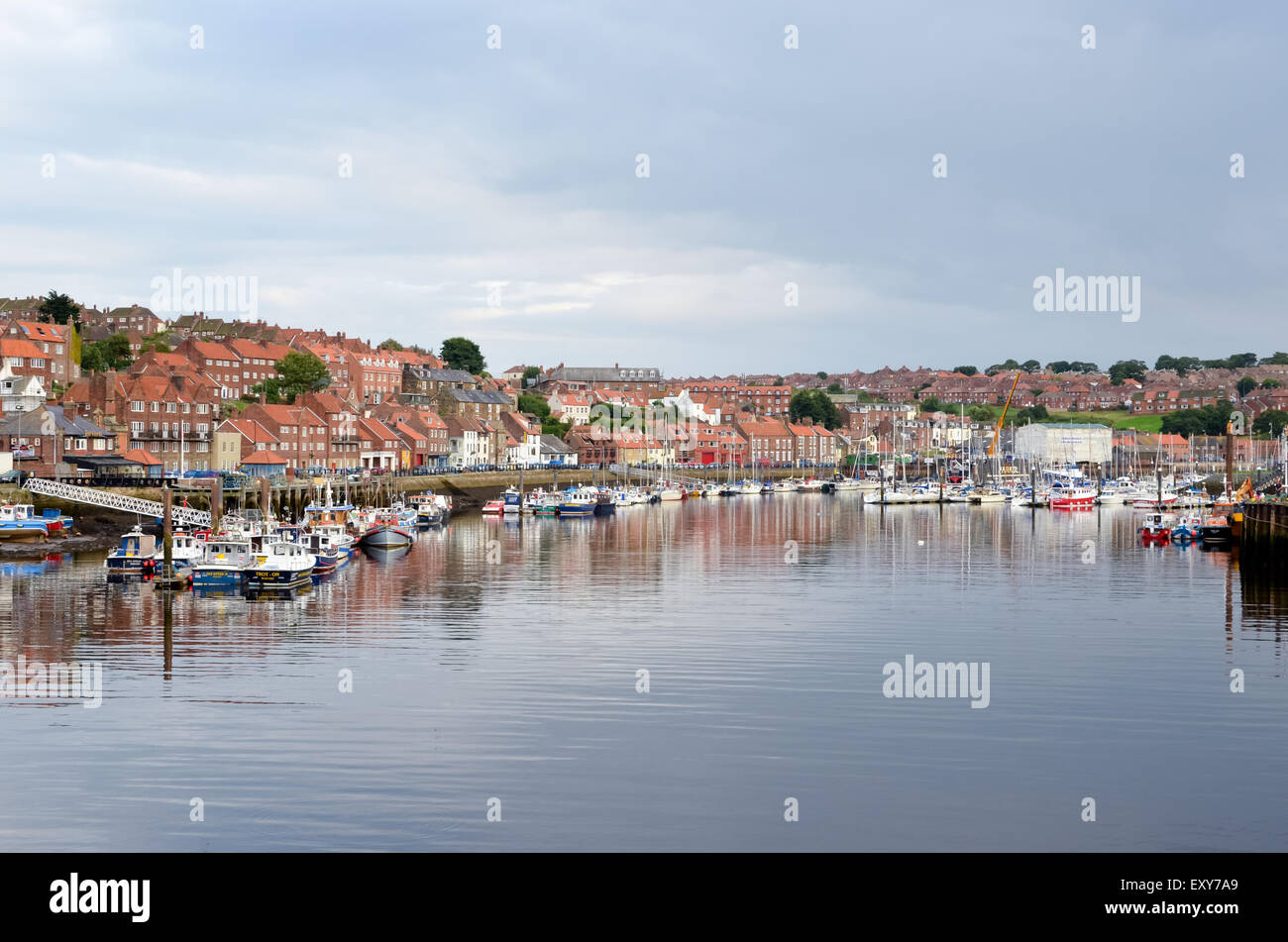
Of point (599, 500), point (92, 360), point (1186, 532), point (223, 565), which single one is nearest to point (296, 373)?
point (92, 360)

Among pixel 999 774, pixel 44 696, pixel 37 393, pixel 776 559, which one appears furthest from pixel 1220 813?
pixel 37 393

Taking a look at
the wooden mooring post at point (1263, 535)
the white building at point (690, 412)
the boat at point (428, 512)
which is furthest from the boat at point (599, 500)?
the white building at point (690, 412)

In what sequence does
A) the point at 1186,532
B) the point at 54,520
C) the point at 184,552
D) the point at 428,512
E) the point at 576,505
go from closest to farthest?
1. the point at 184,552
2. the point at 54,520
3. the point at 1186,532
4. the point at 428,512
5. the point at 576,505

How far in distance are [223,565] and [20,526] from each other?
21.2 metres

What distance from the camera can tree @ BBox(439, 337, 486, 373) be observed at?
161 m

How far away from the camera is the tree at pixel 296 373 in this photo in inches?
4419

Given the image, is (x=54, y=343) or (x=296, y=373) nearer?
(x=54, y=343)

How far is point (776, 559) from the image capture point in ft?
178

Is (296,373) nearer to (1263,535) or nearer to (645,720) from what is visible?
(1263,535)

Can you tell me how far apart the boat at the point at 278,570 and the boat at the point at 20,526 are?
20.0 metres

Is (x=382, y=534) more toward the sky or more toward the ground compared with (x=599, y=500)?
more toward the ground

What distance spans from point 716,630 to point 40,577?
978 inches

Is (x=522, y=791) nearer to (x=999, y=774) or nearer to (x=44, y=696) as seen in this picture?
(x=999, y=774)

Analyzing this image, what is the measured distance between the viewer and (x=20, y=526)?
186ft
